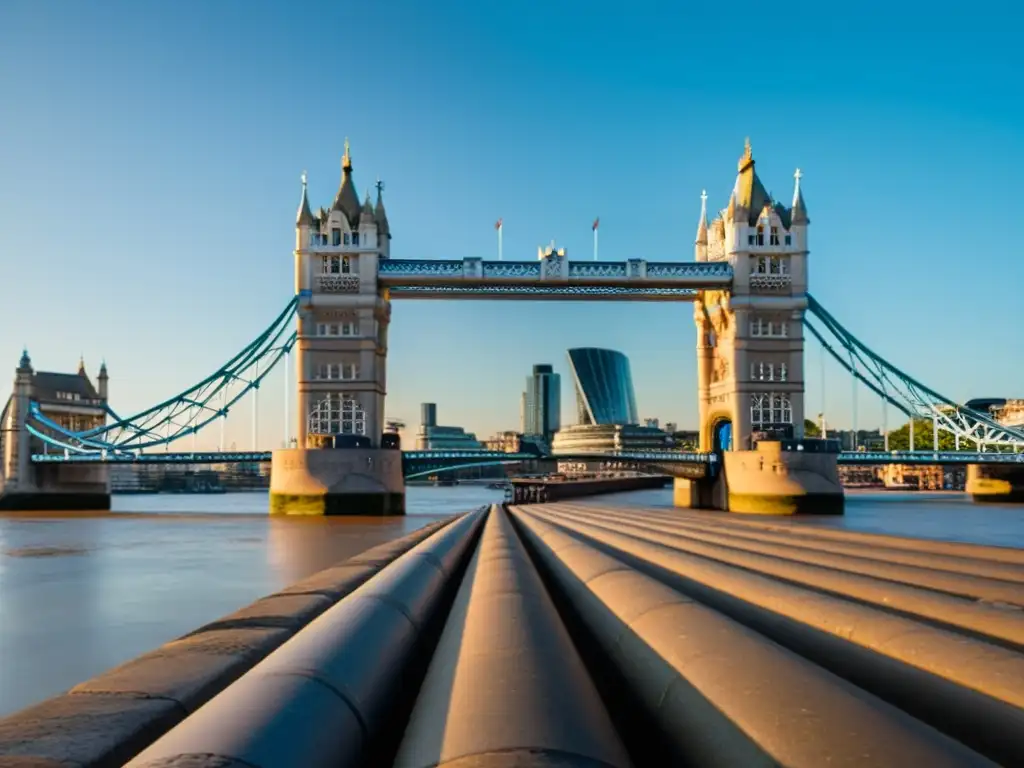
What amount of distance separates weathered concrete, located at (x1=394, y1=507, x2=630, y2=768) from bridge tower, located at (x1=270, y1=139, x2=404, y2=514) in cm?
3711

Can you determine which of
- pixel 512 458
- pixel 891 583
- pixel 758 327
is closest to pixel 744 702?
pixel 891 583

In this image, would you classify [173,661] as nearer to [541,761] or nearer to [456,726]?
[456,726]

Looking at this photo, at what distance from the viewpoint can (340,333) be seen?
43.4 m

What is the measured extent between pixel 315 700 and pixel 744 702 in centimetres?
117

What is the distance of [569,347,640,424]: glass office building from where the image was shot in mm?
170500

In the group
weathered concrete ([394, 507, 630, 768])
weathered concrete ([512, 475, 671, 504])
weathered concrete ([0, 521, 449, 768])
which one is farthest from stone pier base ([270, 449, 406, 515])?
weathered concrete ([394, 507, 630, 768])

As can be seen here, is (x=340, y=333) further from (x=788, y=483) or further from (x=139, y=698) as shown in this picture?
(x=139, y=698)

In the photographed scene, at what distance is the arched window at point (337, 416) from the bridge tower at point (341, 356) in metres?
0.05

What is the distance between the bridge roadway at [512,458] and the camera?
153ft

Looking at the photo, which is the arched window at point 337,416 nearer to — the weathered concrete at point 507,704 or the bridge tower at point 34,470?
the bridge tower at point 34,470

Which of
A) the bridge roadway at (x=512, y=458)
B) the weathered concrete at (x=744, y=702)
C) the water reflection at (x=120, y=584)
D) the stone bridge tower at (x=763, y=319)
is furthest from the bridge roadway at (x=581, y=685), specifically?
the bridge roadway at (x=512, y=458)

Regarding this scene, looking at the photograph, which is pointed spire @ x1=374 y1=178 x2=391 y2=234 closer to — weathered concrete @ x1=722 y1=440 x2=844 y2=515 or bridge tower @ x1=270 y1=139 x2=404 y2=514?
bridge tower @ x1=270 y1=139 x2=404 y2=514

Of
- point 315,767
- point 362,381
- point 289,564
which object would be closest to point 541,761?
point 315,767

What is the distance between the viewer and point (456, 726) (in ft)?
7.25
